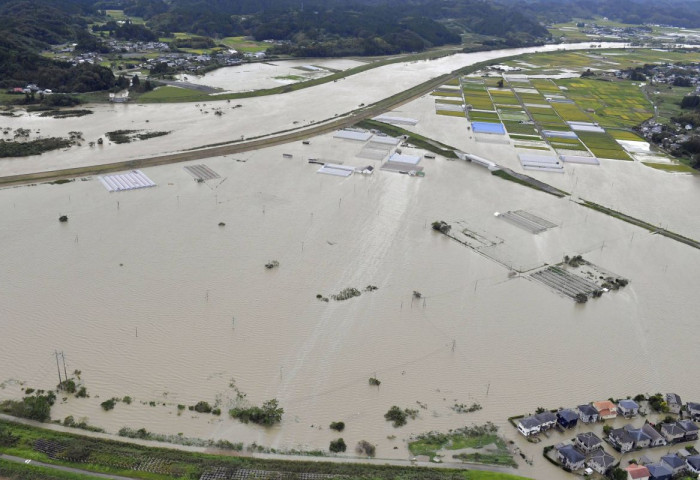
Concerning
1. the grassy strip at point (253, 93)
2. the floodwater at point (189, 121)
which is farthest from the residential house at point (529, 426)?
the grassy strip at point (253, 93)

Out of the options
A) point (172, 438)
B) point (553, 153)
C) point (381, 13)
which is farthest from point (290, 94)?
point (381, 13)

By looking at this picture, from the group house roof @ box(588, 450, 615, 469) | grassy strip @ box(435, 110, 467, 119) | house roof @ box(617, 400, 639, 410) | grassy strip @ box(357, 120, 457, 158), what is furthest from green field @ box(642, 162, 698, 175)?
house roof @ box(588, 450, 615, 469)

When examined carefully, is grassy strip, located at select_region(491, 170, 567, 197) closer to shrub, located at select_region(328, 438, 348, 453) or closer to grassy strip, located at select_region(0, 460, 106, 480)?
shrub, located at select_region(328, 438, 348, 453)

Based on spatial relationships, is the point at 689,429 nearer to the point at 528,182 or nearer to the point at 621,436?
the point at 621,436

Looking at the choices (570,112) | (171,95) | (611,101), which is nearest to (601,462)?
(570,112)

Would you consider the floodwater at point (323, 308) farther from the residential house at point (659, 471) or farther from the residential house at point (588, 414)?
the residential house at point (659, 471)

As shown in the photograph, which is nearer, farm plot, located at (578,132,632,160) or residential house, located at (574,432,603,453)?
residential house, located at (574,432,603,453)

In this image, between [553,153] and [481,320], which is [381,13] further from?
[481,320]
